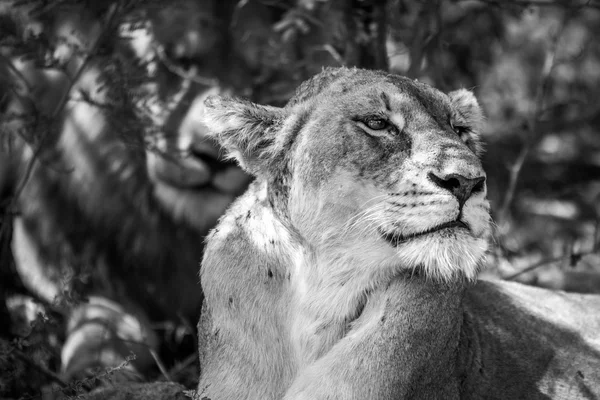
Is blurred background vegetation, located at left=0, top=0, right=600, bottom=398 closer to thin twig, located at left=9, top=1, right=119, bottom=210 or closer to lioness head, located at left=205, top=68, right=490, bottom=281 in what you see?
thin twig, located at left=9, top=1, right=119, bottom=210

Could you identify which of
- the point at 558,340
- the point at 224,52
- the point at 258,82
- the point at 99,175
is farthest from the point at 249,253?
the point at 99,175

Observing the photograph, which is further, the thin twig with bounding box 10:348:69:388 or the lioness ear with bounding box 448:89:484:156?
the thin twig with bounding box 10:348:69:388

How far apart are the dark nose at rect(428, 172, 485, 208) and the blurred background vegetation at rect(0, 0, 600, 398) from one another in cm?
68

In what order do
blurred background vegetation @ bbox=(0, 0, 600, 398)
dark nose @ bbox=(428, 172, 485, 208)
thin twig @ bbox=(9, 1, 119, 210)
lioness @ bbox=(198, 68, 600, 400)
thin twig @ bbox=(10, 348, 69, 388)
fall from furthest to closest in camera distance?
blurred background vegetation @ bbox=(0, 0, 600, 398) → thin twig @ bbox=(9, 1, 119, 210) → thin twig @ bbox=(10, 348, 69, 388) → lioness @ bbox=(198, 68, 600, 400) → dark nose @ bbox=(428, 172, 485, 208)

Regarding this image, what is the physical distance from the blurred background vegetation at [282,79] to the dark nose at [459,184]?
0.68 meters

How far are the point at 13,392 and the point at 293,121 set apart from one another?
240 centimetres

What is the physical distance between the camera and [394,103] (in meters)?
3.63

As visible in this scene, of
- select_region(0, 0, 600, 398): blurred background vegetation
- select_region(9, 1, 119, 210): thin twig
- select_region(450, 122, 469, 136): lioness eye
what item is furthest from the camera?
select_region(0, 0, 600, 398): blurred background vegetation

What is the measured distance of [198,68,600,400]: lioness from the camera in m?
3.32

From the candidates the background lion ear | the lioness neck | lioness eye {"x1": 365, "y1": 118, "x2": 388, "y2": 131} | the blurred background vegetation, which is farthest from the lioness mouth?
the background lion ear

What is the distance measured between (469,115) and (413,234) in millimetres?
1070

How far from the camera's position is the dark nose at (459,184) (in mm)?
3203

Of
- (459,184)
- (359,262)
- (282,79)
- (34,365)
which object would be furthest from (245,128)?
(282,79)

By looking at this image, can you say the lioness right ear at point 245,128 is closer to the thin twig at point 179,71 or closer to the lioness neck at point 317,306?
the lioness neck at point 317,306
